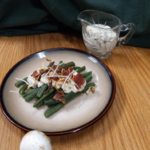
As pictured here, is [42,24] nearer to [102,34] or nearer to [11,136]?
[102,34]

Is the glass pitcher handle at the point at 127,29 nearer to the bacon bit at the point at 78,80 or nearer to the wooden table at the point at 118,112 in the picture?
the wooden table at the point at 118,112

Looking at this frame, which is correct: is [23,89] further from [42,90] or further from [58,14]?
[58,14]

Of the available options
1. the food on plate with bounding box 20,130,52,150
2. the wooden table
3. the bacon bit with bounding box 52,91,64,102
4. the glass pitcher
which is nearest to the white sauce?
the glass pitcher

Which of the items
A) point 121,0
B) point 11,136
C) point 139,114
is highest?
point 121,0

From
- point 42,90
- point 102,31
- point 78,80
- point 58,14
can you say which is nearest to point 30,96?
point 42,90

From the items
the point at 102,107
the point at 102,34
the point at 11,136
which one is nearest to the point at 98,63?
the point at 102,34

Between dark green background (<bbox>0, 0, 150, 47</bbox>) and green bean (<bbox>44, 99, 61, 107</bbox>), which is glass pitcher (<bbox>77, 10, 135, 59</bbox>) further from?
green bean (<bbox>44, 99, 61, 107</bbox>)
